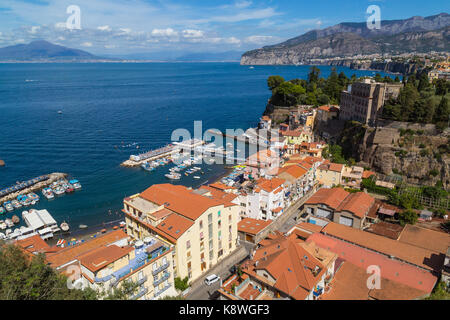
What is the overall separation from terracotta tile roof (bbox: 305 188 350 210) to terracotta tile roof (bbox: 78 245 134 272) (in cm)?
1725

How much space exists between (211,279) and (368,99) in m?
29.7

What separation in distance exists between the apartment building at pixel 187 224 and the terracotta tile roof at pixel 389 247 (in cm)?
785

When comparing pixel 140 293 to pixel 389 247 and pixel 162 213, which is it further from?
pixel 389 247

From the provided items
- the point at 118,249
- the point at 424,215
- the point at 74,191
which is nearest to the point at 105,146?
the point at 74,191

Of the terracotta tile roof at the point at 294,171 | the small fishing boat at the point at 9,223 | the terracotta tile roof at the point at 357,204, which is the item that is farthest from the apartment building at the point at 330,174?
the small fishing boat at the point at 9,223

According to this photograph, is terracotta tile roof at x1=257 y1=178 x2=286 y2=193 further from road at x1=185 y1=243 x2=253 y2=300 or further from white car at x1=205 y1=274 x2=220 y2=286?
white car at x1=205 y1=274 x2=220 y2=286

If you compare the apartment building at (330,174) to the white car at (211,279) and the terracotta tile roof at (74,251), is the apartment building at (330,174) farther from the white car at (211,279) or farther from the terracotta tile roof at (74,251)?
the terracotta tile roof at (74,251)

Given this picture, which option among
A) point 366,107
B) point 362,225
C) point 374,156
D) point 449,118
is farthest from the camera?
point 366,107

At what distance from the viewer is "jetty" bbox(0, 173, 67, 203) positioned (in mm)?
33844

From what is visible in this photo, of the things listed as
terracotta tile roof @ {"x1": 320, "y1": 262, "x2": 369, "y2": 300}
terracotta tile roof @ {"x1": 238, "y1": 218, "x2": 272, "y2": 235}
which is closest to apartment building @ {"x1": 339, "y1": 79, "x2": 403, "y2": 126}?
terracotta tile roof @ {"x1": 238, "y1": 218, "x2": 272, "y2": 235}

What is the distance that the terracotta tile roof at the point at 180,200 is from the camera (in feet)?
61.5

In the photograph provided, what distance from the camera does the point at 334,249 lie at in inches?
798
